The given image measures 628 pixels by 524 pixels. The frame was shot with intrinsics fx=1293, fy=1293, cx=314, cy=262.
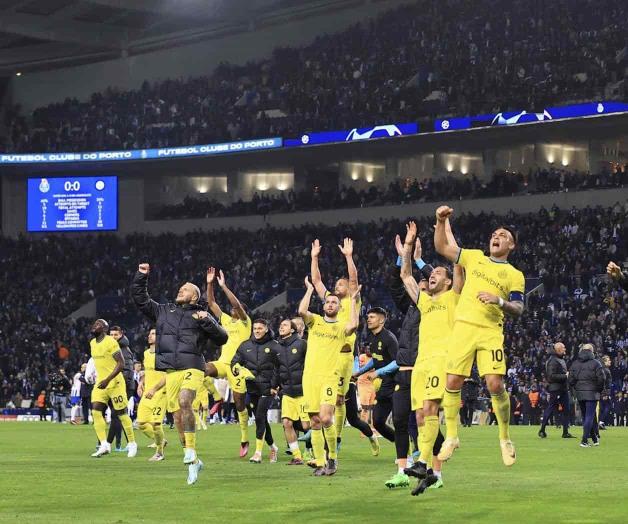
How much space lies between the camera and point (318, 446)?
17.0 metres

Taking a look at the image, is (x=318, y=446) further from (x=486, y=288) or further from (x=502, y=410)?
(x=486, y=288)

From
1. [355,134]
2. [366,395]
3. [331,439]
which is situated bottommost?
[366,395]

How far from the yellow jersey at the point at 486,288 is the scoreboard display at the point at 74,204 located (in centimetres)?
5015

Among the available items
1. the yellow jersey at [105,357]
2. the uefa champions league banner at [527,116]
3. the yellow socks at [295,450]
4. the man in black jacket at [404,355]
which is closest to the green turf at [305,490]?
the yellow socks at [295,450]

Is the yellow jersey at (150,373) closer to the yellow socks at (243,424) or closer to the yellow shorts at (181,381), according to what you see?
the yellow socks at (243,424)

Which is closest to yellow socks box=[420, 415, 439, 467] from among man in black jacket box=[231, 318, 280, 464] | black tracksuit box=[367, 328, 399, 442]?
black tracksuit box=[367, 328, 399, 442]

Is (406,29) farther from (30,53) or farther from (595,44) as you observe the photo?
(30,53)

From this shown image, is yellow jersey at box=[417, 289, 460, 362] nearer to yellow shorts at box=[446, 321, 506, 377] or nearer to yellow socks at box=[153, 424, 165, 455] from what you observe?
yellow shorts at box=[446, 321, 506, 377]

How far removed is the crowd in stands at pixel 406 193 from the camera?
5362 cm

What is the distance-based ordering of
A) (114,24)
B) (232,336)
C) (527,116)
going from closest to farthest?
(232,336) < (527,116) < (114,24)

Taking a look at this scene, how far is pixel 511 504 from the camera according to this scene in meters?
12.8

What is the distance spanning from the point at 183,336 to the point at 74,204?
4810 centimetres

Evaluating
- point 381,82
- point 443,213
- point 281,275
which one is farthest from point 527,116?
point 443,213

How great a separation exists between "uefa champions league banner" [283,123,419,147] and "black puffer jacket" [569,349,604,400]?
28.2m
